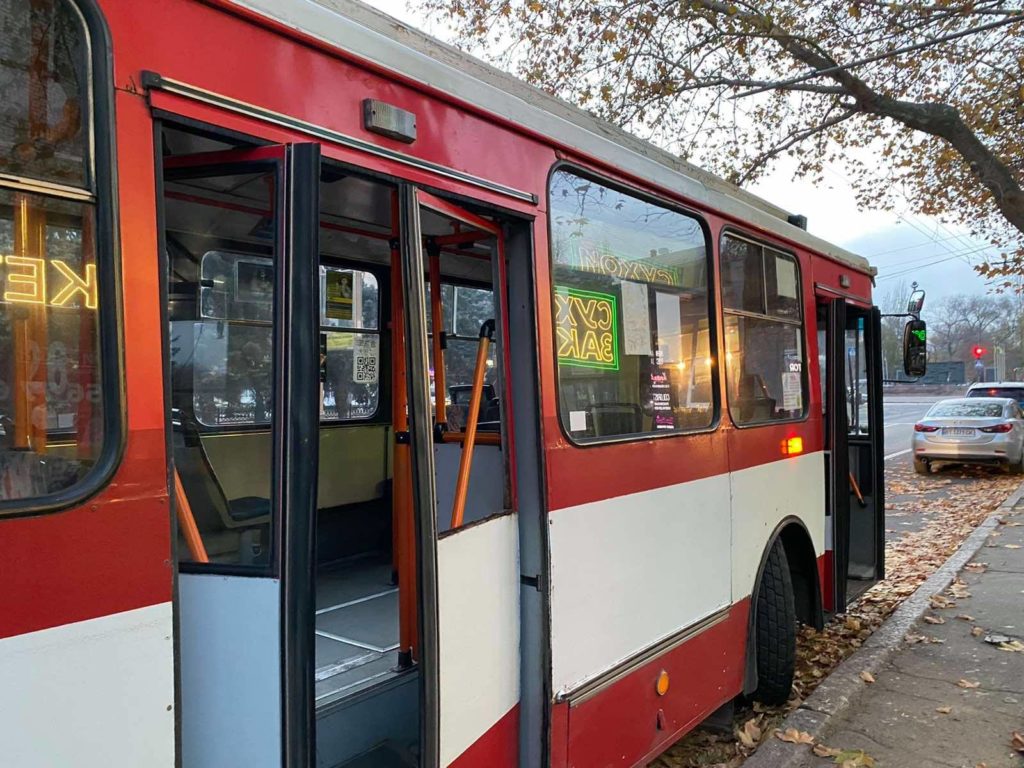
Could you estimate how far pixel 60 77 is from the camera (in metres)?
1.58

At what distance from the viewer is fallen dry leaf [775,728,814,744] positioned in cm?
397

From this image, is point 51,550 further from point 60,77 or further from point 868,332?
point 868,332

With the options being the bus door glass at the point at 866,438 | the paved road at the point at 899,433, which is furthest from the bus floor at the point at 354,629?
the paved road at the point at 899,433

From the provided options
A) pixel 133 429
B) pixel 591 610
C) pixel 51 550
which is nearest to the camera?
pixel 51 550

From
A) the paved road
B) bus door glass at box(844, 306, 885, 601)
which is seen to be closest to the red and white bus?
bus door glass at box(844, 306, 885, 601)

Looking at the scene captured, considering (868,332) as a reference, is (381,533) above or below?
below

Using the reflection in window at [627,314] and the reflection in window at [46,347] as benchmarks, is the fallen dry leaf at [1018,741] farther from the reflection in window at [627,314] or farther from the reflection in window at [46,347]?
the reflection in window at [46,347]

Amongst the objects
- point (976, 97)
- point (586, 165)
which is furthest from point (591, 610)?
point (976, 97)

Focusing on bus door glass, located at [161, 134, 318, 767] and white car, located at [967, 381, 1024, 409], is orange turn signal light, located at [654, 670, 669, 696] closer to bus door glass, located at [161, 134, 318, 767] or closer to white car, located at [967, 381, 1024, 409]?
bus door glass, located at [161, 134, 318, 767]

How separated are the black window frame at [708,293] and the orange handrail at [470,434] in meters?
0.24

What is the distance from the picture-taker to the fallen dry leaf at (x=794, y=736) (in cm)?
397

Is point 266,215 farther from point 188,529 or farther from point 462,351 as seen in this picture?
point 188,529

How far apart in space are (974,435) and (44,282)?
16.4m

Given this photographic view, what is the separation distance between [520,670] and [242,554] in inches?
39.7
